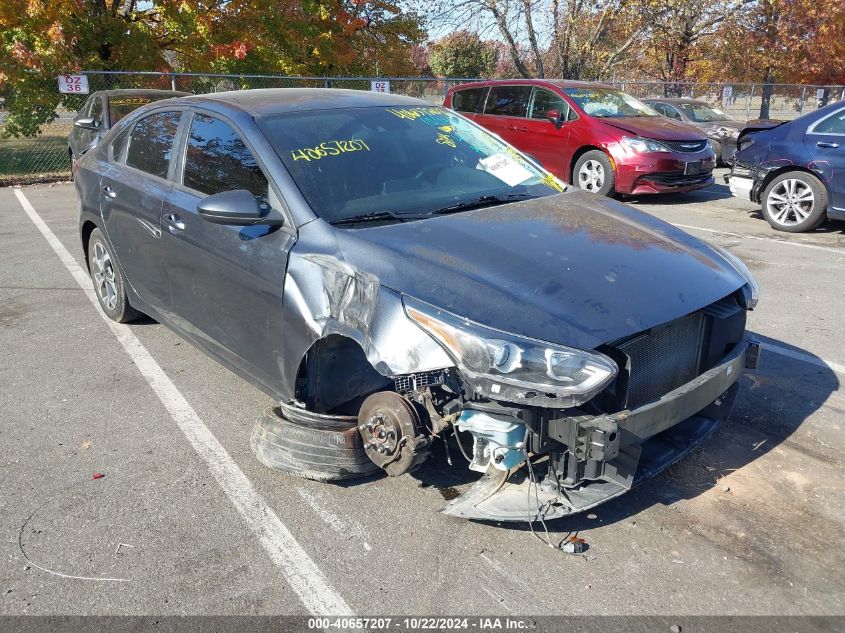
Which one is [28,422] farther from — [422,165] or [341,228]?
[422,165]

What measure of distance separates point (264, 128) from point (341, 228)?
84cm

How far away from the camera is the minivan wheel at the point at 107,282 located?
5350mm

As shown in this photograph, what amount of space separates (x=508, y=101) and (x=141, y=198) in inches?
343

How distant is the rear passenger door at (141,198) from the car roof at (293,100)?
357mm

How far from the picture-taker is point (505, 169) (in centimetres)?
425

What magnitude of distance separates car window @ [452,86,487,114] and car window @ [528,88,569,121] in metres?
1.19

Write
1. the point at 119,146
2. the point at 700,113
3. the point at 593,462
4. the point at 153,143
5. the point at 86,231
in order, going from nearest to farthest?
the point at 593,462, the point at 153,143, the point at 119,146, the point at 86,231, the point at 700,113

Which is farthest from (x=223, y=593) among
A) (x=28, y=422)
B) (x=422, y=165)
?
(x=422, y=165)

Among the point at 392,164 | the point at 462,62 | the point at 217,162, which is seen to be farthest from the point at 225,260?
the point at 462,62

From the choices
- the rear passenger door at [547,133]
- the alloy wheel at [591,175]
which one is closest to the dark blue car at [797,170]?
the alloy wheel at [591,175]

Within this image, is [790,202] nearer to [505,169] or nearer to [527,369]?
[505,169]

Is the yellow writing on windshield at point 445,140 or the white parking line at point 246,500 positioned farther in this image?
the yellow writing on windshield at point 445,140

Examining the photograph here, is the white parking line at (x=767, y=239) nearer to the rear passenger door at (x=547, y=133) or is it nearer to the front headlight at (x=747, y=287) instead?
the rear passenger door at (x=547, y=133)

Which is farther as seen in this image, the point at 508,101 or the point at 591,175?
the point at 508,101
